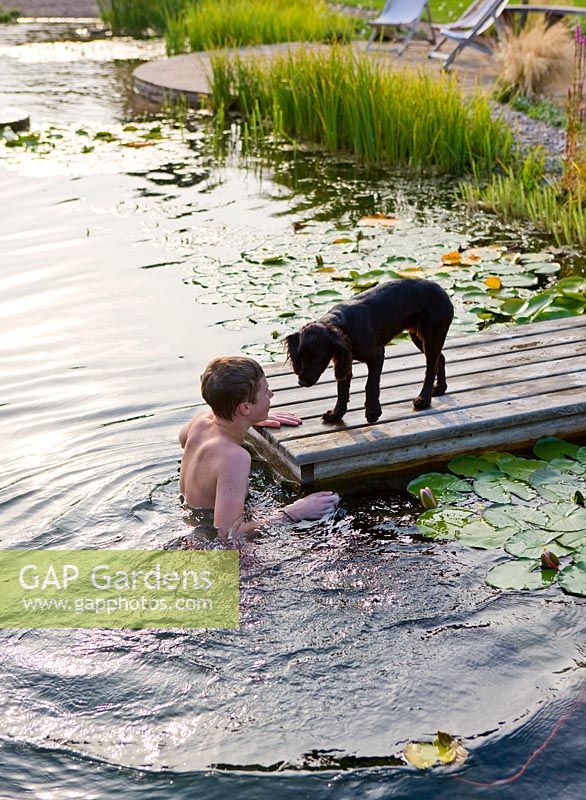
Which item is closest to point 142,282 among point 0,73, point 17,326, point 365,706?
point 17,326

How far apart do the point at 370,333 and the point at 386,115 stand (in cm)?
590

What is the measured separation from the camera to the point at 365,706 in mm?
3072

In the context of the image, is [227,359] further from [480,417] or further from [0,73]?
[0,73]

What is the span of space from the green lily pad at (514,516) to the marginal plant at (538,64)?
8.11 metres

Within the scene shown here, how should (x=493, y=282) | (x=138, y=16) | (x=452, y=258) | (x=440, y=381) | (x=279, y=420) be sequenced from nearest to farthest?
1. (x=279, y=420)
2. (x=440, y=381)
3. (x=493, y=282)
4. (x=452, y=258)
5. (x=138, y=16)

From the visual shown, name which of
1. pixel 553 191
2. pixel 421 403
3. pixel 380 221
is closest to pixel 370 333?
pixel 421 403

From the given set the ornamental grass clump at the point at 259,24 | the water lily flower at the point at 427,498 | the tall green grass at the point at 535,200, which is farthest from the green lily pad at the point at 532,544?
the ornamental grass clump at the point at 259,24

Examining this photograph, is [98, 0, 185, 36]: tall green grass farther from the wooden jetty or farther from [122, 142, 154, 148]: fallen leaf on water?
the wooden jetty

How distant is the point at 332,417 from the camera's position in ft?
14.3

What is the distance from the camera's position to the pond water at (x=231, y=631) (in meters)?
2.88

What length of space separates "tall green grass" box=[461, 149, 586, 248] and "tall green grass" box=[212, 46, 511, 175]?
0.27 m

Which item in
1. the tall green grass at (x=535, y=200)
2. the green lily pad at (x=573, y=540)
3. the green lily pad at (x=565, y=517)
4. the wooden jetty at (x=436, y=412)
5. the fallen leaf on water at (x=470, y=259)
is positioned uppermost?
the tall green grass at (x=535, y=200)

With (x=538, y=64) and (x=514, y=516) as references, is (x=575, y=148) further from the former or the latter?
(x=514, y=516)

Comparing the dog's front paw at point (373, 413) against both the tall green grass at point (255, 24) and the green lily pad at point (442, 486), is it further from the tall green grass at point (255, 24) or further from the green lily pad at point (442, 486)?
the tall green grass at point (255, 24)
